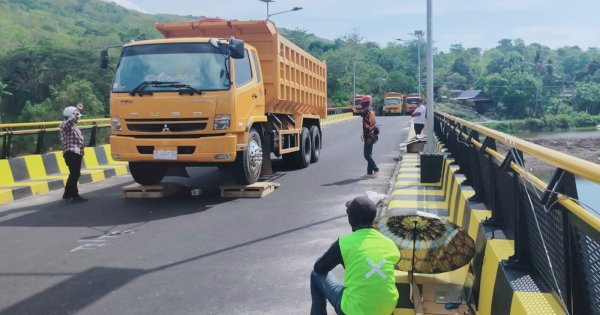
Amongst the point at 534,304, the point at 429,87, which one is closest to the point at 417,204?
the point at 429,87

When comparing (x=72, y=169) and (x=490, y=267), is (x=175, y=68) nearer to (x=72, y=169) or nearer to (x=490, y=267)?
(x=72, y=169)

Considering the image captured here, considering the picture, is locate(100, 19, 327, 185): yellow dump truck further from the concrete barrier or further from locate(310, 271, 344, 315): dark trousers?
locate(310, 271, 344, 315): dark trousers

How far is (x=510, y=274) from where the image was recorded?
324cm

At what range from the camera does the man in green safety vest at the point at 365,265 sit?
3.14 metres

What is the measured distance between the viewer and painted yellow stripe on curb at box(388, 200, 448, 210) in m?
7.68

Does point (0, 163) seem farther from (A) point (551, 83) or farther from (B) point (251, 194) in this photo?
(A) point (551, 83)

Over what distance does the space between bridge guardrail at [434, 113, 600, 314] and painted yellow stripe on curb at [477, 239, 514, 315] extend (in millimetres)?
166

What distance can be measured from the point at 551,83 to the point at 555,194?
11674 cm

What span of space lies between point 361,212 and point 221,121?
5252 mm

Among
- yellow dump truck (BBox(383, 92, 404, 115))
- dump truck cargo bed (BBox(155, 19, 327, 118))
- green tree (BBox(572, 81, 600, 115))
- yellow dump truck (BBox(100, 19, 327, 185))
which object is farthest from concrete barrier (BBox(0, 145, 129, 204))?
green tree (BBox(572, 81, 600, 115))

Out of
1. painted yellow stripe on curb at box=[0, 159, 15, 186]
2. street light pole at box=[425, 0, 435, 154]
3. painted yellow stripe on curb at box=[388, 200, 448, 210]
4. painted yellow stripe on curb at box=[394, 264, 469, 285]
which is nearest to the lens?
painted yellow stripe on curb at box=[394, 264, 469, 285]

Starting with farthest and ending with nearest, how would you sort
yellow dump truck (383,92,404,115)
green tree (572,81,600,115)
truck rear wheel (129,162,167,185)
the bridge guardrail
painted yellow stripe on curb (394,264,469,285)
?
green tree (572,81,600,115)
yellow dump truck (383,92,404,115)
truck rear wheel (129,162,167,185)
painted yellow stripe on curb (394,264,469,285)
the bridge guardrail

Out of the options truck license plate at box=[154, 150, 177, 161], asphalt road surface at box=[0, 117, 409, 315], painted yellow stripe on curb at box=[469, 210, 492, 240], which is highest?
truck license plate at box=[154, 150, 177, 161]

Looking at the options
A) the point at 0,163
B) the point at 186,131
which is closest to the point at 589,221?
the point at 186,131
